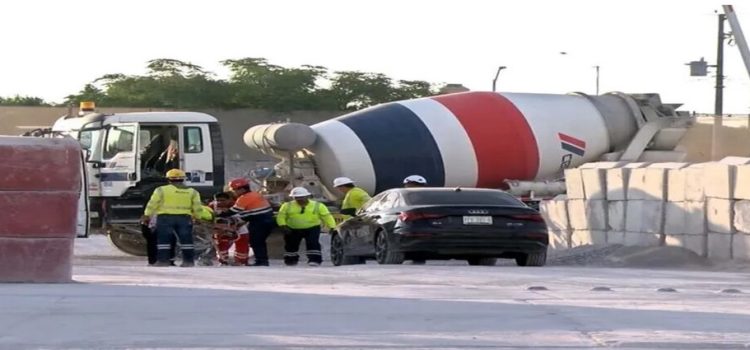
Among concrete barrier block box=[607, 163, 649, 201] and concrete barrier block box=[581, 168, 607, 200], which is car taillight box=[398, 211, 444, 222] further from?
concrete barrier block box=[581, 168, 607, 200]

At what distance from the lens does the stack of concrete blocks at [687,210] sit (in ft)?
77.1

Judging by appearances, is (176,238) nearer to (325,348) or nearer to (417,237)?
(417,237)

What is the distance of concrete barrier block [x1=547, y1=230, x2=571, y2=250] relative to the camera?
90.8 ft

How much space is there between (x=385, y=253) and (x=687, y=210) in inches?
206

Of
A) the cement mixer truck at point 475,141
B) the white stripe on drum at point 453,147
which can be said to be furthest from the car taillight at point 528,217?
the white stripe on drum at point 453,147

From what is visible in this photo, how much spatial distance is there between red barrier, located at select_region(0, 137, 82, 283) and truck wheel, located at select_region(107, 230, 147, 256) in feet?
40.9

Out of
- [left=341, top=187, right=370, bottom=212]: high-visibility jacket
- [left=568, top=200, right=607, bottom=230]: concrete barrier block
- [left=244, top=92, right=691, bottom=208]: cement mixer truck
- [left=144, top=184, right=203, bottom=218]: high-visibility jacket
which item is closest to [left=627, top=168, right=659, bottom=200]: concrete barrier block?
[left=568, top=200, right=607, bottom=230]: concrete barrier block

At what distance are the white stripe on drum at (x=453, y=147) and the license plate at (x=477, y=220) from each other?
35.6ft

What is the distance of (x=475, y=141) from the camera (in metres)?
32.6

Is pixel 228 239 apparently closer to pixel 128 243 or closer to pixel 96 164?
pixel 128 243

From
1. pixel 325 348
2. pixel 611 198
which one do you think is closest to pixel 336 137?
pixel 611 198

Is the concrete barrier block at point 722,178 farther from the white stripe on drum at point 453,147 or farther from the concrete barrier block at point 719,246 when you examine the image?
the white stripe on drum at point 453,147

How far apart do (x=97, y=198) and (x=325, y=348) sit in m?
19.7

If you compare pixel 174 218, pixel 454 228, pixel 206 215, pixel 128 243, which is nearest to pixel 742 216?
pixel 454 228
